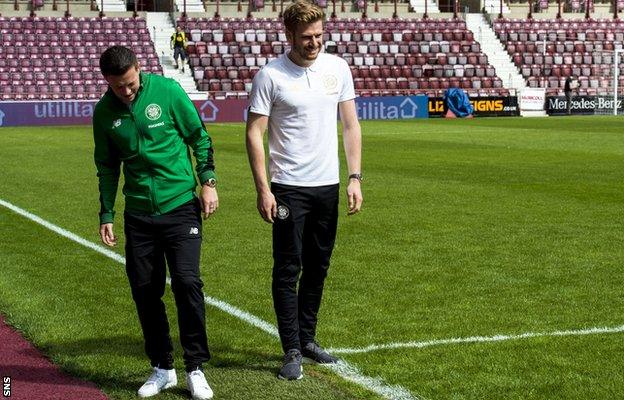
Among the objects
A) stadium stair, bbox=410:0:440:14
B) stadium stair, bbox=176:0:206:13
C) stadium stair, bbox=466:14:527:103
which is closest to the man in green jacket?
stadium stair, bbox=466:14:527:103

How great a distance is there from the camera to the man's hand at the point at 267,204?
22.0ft

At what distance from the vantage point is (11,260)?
11523 mm

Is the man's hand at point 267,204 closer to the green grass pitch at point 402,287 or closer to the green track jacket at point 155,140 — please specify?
the green track jacket at point 155,140

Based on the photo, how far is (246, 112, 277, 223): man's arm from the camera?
6.70 m

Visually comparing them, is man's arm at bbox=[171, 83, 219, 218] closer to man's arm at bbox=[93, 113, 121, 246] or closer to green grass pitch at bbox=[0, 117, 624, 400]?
man's arm at bbox=[93, 113, 121, 246]

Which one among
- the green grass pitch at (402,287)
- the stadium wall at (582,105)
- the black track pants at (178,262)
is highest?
the black track pants at (178,262)

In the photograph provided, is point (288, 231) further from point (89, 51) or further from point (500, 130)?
point (89, 51)

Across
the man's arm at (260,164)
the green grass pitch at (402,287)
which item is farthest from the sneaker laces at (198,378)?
the man's arm at (260,164)

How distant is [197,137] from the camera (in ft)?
21.4

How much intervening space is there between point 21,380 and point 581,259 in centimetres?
593

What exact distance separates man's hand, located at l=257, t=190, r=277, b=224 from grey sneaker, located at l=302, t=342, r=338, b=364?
892 mm

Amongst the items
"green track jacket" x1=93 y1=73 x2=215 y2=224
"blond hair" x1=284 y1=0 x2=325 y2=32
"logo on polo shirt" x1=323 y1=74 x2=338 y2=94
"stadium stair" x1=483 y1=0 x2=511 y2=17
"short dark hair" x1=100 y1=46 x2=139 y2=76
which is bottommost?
"green track jacket" x1=93 y1=73 x2=215 y2=224

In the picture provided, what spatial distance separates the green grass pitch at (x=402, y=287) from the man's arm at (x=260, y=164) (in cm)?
95

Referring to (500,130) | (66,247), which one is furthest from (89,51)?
(66,247)
